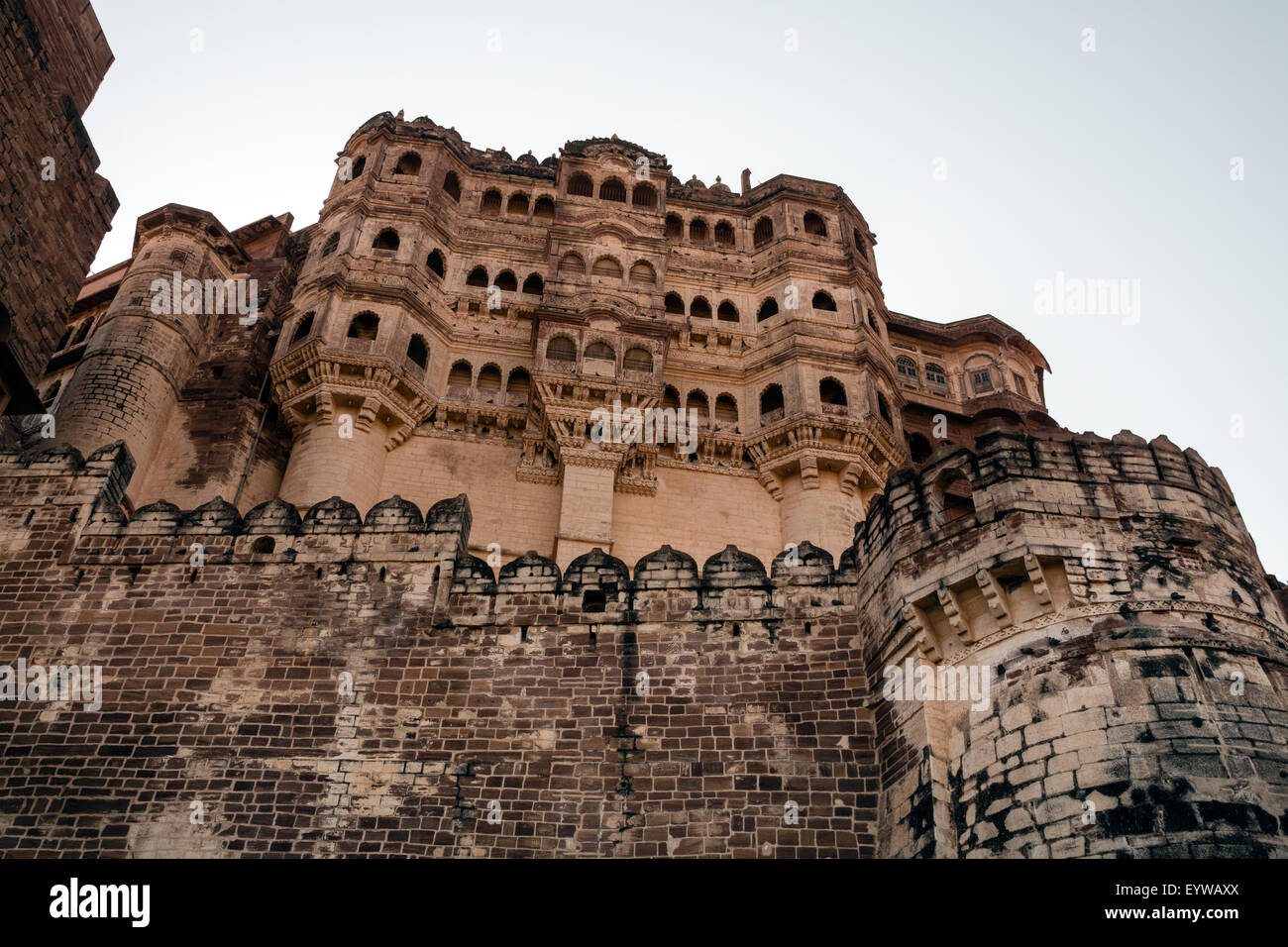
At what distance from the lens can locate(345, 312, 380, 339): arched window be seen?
2620 cm

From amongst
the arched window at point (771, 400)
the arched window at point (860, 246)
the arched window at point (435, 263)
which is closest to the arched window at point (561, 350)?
the arched window at point (435, 263)

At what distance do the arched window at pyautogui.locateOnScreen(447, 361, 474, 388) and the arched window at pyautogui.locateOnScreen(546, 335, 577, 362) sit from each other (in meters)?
2.15

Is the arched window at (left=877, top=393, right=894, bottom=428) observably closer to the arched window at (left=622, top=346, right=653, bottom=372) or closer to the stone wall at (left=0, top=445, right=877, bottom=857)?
the arched window at (left=622, top=346, right=653, bottom=372)

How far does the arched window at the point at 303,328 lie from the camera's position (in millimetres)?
26359

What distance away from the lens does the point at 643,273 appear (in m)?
29.3

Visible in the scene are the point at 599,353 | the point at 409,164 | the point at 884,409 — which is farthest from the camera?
the point at 409,164

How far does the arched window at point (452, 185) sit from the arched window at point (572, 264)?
14.4 feet

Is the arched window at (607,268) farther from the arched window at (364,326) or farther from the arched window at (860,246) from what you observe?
the arched window at (860,246)

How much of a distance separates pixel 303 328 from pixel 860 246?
15.9 m

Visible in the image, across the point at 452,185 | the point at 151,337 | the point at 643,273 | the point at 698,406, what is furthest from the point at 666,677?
the point at 452,185

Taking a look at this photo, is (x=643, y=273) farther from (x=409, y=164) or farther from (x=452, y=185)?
(x=409, y=164)
